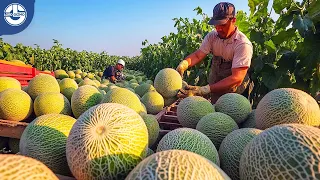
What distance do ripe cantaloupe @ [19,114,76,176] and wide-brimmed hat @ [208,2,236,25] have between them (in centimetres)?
296

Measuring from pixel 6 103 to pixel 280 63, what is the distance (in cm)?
411

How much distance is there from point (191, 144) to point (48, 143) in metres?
0.90

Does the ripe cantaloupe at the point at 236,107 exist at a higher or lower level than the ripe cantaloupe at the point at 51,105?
higher

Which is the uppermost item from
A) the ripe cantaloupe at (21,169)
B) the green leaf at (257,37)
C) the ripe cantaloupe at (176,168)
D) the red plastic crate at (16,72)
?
the green leaf at (257,37)

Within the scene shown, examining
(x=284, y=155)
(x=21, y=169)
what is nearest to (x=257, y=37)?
(x=284, y=155)

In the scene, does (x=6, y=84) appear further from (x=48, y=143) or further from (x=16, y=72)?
(x=48, y=143)

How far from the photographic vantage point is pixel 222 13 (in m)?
4.04

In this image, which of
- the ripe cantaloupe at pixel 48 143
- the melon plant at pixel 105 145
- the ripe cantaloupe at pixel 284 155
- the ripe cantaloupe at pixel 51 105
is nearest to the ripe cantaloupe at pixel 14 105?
the ripe cantaloupe at pixel 51 105

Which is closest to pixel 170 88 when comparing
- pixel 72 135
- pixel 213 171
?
pixel 72 135

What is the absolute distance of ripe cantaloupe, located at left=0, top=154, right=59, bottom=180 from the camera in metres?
0.99

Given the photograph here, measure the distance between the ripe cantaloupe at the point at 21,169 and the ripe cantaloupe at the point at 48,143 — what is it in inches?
23.1

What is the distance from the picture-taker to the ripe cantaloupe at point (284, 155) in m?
1.12

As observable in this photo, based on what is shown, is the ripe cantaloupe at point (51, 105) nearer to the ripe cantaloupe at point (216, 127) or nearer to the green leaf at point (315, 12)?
the ripe cantaloupe at point (216, 127)

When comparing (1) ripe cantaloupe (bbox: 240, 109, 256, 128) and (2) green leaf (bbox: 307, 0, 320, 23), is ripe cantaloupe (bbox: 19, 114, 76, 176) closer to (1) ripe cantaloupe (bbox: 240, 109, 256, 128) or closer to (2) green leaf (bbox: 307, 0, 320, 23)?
(1) ripe cantaloupe (bbox: 240, 109, 256, 128)
